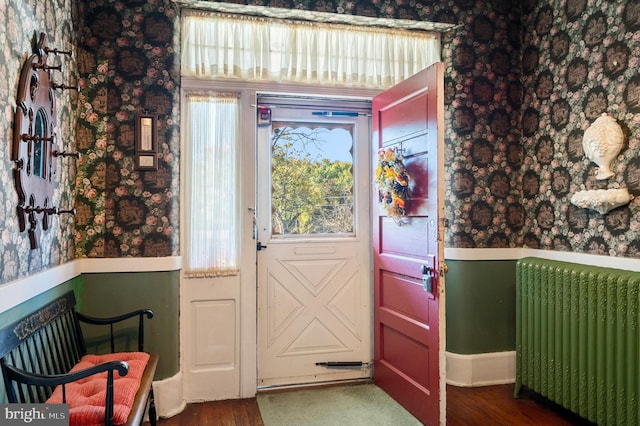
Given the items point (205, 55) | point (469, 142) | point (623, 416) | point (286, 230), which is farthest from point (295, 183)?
point (623, 416)

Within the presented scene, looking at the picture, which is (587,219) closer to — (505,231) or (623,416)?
(505,231)

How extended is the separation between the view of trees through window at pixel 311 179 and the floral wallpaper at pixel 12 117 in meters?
1.33

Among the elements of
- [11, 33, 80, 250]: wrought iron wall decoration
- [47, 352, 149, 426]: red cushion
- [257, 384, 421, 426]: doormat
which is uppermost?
[11, 33, 80, 250]: wrought iron wall decoration

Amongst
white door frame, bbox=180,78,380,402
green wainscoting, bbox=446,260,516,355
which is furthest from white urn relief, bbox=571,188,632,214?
white door frame, bbox=180,78,380,402

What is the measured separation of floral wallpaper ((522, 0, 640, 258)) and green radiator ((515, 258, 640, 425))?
0.28 m

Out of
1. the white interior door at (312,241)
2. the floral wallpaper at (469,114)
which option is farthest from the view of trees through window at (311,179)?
the floral wallpaper at (469,114)

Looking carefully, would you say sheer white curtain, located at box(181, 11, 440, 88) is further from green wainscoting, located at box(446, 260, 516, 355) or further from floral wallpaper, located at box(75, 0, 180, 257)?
green wainscoting, located at box(446, 260, 516, 355)

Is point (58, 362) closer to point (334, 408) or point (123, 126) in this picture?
point (123, 126)

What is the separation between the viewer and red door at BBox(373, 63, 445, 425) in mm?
2600

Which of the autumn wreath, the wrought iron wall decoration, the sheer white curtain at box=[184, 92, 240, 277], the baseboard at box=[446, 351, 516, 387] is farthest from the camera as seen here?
the baseboard at box=[446, 351, 516, 387]

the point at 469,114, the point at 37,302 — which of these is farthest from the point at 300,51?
the point at 37,302

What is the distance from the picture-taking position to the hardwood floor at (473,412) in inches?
109

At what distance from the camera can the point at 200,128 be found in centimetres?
310

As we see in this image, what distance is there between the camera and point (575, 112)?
9.66 feet
